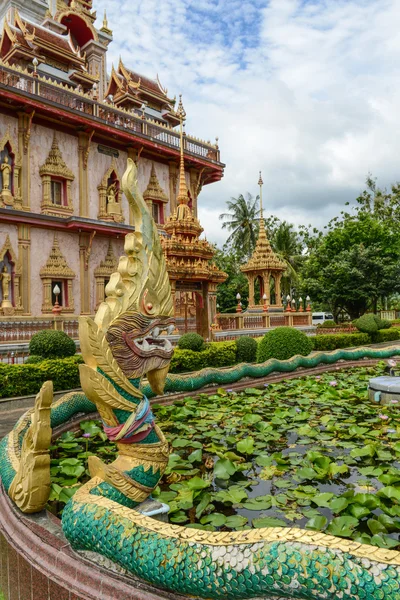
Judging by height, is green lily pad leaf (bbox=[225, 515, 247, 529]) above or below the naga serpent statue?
below

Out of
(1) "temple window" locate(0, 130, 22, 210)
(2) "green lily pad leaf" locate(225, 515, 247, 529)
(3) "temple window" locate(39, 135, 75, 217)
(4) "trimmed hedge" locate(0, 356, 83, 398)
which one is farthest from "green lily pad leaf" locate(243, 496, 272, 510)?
(3) "temple window" locate(39, 135, 75, 217)

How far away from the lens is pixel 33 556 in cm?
201

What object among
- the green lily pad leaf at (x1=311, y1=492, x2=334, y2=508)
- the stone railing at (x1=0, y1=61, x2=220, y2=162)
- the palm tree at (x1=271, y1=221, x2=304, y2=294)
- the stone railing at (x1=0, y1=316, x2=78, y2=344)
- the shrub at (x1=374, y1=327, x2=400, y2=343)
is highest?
the stone railing at (x1=0, y1=61, x2=220, y2=162)

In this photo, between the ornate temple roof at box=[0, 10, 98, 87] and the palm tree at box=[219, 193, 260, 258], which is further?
the palm tree at box=[219, 193, 260, 258]

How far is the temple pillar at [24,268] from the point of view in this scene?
14336mm

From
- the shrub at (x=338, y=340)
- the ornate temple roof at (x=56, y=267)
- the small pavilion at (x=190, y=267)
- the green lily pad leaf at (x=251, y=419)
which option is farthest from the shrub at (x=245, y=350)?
the ornate temple roof at (x=56, y=267)

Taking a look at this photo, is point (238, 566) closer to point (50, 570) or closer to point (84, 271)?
point (50, 570)

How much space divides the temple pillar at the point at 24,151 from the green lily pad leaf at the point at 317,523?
1450 cm

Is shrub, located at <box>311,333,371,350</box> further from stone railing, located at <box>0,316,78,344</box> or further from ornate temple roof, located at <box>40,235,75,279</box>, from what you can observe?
ornate temple roof, located at <box>40,235,75,279</box>

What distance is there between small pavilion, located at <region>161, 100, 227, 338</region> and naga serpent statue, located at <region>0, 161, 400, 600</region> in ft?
29.5

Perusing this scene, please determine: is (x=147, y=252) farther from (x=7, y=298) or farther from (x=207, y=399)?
(x=7, y=298)

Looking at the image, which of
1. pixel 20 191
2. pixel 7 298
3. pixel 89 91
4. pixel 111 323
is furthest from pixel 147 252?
pixel 89 91

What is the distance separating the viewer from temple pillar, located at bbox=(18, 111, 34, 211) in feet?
48.0

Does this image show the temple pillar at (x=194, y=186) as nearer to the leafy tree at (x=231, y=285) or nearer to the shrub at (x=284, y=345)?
the leafy tree at (x=231, y=285)
